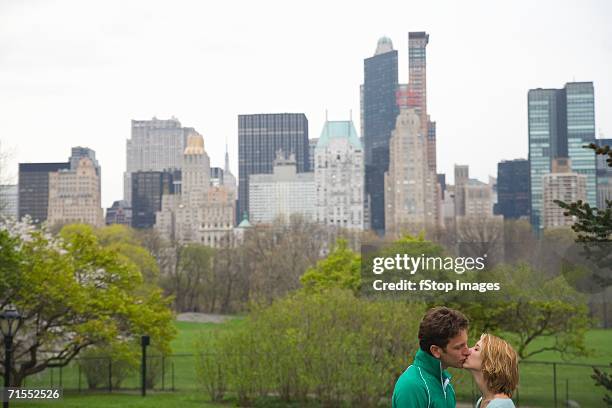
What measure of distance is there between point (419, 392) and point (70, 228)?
295ft

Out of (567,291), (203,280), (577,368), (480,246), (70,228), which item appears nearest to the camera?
(480,246)

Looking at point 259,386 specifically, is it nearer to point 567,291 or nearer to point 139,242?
point 567,291

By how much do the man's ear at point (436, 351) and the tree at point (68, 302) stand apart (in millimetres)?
17834

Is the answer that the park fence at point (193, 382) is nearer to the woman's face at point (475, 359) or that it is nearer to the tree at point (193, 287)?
the woman's face at point (475, 359)

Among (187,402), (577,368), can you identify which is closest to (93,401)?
(187,402)

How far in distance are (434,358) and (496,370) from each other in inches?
14.2

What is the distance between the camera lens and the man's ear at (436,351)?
4.82 meters

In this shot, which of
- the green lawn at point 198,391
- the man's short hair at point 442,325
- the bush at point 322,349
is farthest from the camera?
the green lawn at point 198,391

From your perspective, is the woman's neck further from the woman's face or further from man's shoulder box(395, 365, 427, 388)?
man's shoulder box(395, 365, 427, 388)

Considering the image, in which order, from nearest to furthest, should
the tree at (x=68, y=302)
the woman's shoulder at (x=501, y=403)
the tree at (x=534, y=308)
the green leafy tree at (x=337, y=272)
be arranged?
the woman's shoulder at (x=501, y=403), the tree at (x=534, y=308), the tree at (x=68, y=302), the green leafy tree at (x=337, y=272)

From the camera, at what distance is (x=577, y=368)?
2977cm

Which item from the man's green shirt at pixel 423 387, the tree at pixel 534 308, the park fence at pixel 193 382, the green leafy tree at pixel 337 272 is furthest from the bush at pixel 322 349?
the man's green shirt at pixel 423 387
